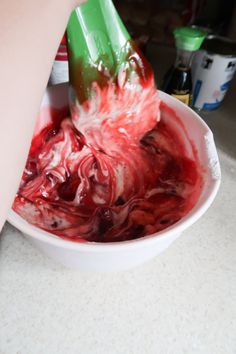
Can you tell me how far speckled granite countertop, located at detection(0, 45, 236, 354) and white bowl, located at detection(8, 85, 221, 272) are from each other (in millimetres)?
50

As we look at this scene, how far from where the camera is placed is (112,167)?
2.06 feet

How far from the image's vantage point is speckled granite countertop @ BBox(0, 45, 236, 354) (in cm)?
47

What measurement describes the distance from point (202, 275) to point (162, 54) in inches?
29.0

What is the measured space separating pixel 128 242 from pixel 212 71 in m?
0.56

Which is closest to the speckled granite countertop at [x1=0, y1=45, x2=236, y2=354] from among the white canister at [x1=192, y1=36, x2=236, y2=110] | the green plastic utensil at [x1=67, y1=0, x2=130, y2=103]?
the green plastic utensil at [x1=67, y1=0, x2=130, y2=103]

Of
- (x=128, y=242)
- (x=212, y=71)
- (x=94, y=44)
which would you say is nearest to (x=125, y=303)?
(x=128, y=242)

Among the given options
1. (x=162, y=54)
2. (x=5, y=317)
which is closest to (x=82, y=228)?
(x=5, y=317)

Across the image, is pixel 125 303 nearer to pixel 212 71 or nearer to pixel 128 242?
pixel 128 242

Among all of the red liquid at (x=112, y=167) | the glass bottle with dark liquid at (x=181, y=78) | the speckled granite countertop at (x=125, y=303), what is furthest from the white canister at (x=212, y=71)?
the speckled granite countertop at (x=125, y=303)

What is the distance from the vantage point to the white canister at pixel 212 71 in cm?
80

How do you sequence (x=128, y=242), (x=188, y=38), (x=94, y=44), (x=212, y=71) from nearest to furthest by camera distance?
(x=128, y=242) < (x=94, y=44) < (x=188, y=38) < (x=212, y=71)

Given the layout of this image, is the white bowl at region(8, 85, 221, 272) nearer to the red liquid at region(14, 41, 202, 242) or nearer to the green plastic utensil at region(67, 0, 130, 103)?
the red liquid at region(14, 41, 202, 242)

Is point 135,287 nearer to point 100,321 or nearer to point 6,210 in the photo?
point 100,321

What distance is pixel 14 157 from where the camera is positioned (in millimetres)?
324
